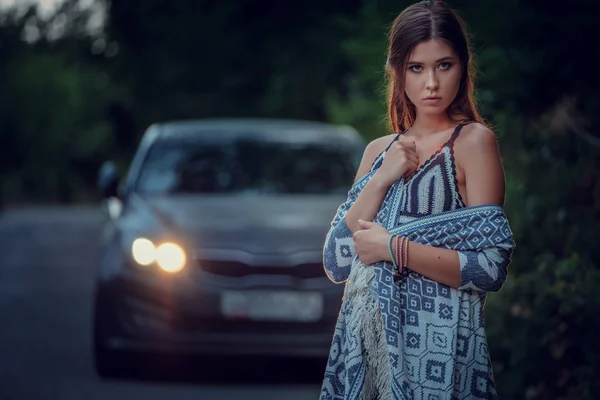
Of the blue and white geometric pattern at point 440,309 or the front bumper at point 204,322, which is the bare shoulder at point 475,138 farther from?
the front bumper at point 204,322

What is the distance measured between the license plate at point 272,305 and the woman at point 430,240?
4426 mm

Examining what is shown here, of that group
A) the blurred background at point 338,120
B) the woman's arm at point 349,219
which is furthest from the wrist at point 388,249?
the blurred background at point 338,120

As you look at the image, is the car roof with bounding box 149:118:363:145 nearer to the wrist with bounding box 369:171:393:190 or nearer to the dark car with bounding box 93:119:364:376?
the dark car with bounding box 93:119:364:376

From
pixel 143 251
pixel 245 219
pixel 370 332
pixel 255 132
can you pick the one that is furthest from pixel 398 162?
pixel 255 132

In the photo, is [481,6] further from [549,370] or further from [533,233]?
[549,370]

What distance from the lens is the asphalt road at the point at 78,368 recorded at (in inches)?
301

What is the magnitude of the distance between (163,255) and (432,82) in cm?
485

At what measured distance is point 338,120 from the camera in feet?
47.3

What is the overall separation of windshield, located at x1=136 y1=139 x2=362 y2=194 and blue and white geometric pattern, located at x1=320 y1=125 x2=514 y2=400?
5788 mm

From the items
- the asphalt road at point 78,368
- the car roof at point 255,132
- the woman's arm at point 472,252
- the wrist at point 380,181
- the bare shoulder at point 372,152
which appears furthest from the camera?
the car roof at point 255,132

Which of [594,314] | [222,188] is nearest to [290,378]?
[222,188]

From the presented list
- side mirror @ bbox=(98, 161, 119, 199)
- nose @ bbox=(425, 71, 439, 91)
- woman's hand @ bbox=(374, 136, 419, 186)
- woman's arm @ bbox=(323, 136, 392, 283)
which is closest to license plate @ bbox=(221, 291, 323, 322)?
side mirror @ bbox=(98, 161, 119, 199)

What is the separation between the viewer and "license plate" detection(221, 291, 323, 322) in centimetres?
779

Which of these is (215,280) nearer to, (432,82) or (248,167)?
(248,167)
